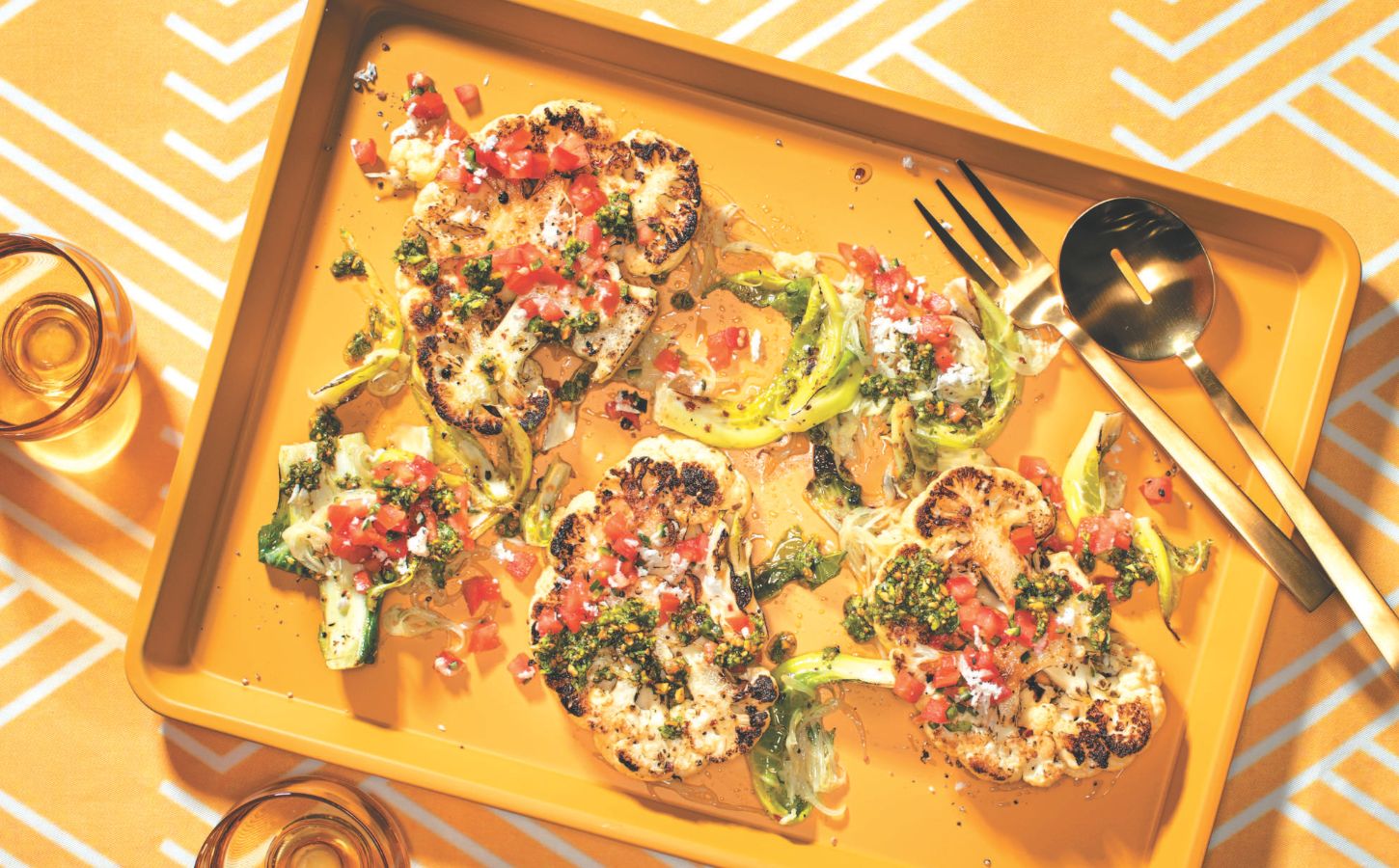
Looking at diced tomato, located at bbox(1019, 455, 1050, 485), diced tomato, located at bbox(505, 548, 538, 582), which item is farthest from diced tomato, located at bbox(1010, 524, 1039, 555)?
diced tomato, located at bbox(505, 548, 538, 582)

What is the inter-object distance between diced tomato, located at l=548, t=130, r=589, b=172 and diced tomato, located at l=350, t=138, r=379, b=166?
0.74 m

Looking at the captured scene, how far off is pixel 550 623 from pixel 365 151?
1943 millimetres

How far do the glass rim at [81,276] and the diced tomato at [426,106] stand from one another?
1.37 meters

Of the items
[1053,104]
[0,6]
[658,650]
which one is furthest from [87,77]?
[1053,104]

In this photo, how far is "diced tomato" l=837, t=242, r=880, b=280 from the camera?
364cm

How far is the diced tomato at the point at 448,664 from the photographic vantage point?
11.8 ft

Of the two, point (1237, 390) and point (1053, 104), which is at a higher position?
point (1053, 104)

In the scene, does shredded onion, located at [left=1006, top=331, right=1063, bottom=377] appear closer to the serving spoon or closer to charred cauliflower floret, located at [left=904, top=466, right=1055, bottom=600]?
the serving spoon

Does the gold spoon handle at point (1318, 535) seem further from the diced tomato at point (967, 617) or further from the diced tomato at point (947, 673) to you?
the diced tomato at point (947, 673)

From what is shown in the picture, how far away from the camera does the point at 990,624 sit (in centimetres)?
336

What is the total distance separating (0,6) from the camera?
388 cm

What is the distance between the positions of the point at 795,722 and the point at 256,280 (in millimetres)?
2611

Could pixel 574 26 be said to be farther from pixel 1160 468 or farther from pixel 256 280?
pixel 1160 468

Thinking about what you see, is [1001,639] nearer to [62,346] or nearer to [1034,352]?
[1034,352]
